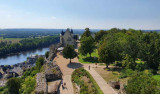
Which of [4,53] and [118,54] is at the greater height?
[118,54]

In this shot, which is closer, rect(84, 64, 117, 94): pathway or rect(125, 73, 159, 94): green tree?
rect(125, 73, 159, 94): green tree

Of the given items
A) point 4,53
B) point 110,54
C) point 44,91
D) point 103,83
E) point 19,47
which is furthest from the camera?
point 19,47

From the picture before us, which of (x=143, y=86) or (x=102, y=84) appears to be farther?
(x=102, y=84)

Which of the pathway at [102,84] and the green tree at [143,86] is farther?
the pathway at [102,84]

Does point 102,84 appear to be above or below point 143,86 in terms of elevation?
below

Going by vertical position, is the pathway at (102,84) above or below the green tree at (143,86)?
below

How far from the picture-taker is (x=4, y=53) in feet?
313

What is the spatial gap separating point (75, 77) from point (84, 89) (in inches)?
189

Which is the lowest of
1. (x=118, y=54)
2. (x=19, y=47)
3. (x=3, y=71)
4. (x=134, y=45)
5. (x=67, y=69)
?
(x=3, y=71)

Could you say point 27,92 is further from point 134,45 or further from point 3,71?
point 3,71

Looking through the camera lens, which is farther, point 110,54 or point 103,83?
point 110,54

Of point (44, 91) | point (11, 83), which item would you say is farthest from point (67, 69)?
point (11, 83)

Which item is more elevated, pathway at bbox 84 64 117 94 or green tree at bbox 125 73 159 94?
green tree at bbox 125 73 159 94

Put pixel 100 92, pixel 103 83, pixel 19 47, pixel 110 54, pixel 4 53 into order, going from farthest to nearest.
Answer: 1. pixel 19 47
2. pixel 4 53
3. pixel 110 54
4. pixel 103 83
5. pixel 100 92
